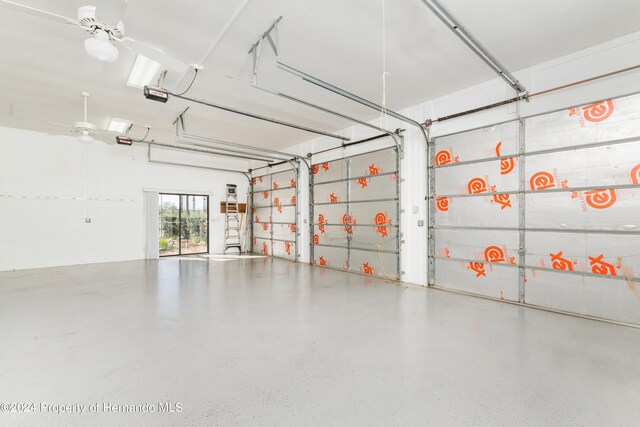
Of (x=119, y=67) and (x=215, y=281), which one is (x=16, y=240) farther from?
(x=119, y=67)

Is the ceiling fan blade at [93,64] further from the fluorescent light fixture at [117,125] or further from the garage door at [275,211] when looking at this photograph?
the garage door at [275,211]

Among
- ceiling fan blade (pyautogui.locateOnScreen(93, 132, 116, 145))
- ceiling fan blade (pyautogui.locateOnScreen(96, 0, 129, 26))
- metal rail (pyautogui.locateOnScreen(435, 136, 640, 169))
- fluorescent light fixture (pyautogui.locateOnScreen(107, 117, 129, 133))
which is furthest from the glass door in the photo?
metal rail (pyautogui.locateOnScreen(435, 136, 640, 169))

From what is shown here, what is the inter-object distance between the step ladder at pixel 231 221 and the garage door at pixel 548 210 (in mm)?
6965

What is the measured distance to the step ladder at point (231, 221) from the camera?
9.76 m

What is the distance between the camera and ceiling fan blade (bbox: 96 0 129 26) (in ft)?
6.72

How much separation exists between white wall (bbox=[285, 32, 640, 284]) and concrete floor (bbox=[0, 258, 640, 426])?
1451mm

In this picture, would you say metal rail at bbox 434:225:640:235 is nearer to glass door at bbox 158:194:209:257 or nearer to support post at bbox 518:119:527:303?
support post at bbox 518:119:527:303

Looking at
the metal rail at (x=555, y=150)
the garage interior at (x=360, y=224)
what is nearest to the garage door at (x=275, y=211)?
the garage interior at (x=360, y=224)

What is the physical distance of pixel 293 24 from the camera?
10.1ft

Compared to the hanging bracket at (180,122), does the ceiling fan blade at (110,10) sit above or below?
below

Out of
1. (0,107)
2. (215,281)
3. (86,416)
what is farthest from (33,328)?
(0,107)

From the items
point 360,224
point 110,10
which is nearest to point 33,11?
point 110,10

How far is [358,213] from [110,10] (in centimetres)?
512

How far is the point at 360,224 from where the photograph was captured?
6320 mm
